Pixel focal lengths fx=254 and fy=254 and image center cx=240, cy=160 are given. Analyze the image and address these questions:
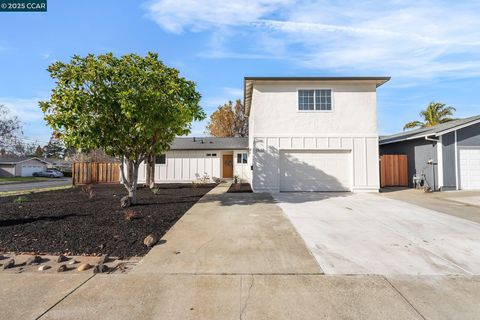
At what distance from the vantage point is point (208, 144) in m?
20.4

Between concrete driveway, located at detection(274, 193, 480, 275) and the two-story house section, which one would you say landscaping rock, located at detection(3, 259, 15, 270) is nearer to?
concrete driveway, located at detection(274, 193, 480, 275)

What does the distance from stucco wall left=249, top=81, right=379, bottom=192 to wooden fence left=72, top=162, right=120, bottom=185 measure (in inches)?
433

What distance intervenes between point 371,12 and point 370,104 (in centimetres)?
542

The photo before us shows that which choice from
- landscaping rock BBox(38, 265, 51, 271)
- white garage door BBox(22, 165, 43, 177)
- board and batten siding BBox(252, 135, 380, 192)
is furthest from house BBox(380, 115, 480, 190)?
white garage door BBox(22, 165, 43, 177)

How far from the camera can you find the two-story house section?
12.7 meters

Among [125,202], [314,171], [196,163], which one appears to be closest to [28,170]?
[196,163]

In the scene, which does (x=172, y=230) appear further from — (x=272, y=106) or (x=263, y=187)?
(x=272, y=106)

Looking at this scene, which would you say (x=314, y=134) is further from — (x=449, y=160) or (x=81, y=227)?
(x=81, y=227)

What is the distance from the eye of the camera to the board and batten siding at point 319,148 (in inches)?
497

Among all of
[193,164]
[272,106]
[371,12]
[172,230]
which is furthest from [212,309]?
[193,164]

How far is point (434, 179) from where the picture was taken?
43.3 ft

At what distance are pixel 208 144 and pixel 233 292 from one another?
17565 mm

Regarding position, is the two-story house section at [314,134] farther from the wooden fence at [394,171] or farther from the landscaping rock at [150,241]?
the landscaping rock at [150,241]

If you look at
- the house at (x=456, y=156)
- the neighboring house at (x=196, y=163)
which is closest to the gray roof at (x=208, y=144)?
the neighboring house at (x=196, y=163)
